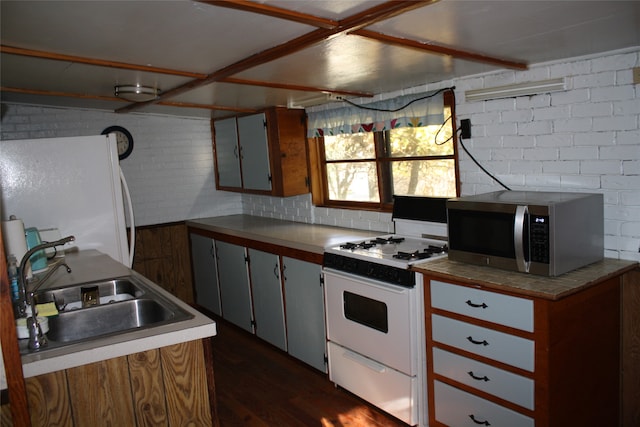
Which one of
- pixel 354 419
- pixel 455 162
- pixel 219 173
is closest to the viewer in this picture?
pixel 354 419

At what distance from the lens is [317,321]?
3.43 m

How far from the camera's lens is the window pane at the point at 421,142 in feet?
10.9

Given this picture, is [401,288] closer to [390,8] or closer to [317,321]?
[317,321]

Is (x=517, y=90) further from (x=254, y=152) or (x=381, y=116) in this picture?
(x=254, y=152)

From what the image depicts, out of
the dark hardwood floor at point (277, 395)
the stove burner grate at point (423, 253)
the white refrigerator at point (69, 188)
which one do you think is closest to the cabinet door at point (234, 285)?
the dark hardwood floor at point (277, 395)

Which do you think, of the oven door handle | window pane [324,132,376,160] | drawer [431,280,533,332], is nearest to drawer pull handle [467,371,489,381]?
drawer [431,280,533,332]

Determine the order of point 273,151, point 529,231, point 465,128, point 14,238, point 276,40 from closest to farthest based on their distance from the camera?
point 276,40 < point 529,231 < point 14,238 < point 465,128 < point 273,151

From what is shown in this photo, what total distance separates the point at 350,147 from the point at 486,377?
227cm

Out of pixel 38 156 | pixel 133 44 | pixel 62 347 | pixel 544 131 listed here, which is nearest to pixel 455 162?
pixel 544 131

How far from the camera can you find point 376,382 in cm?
293

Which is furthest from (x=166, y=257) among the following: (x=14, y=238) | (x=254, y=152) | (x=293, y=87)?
(x=293, y=87)

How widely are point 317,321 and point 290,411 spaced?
61cm

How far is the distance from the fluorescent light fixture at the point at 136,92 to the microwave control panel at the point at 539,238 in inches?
92.5

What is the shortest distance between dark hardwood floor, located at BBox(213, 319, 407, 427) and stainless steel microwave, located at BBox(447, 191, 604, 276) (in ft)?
3.71
